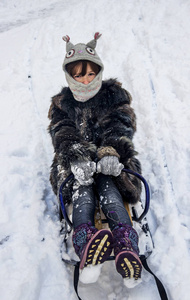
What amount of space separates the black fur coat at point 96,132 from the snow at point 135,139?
379 millimetres

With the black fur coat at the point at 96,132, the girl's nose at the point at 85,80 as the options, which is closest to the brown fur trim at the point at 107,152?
the black fur coat at the point at 96,132

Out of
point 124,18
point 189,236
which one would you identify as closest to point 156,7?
point 124,18

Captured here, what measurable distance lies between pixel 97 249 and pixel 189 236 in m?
0.93

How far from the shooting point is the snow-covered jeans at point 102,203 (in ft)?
4.97

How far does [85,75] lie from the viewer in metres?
2.05

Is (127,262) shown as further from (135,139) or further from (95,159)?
(135,139)

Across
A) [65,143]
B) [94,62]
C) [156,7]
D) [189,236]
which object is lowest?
[189,236]

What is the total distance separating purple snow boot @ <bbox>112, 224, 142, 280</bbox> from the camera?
124 centimetres

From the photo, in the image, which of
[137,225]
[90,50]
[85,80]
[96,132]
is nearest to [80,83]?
[85,80]

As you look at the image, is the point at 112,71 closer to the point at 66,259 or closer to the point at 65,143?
the point at 65,143

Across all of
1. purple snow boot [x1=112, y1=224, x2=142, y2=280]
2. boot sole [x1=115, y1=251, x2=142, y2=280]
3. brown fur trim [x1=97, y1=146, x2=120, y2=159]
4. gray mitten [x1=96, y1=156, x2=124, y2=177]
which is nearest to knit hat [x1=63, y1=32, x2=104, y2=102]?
brown fur trim [x1=97, y1=146, x2=120, y2=159]

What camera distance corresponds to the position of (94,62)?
2.06 meters

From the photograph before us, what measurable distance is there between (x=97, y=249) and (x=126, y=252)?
17 cm

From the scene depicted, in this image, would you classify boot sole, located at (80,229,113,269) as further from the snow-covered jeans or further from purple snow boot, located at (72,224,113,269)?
the snow-covered jeans
